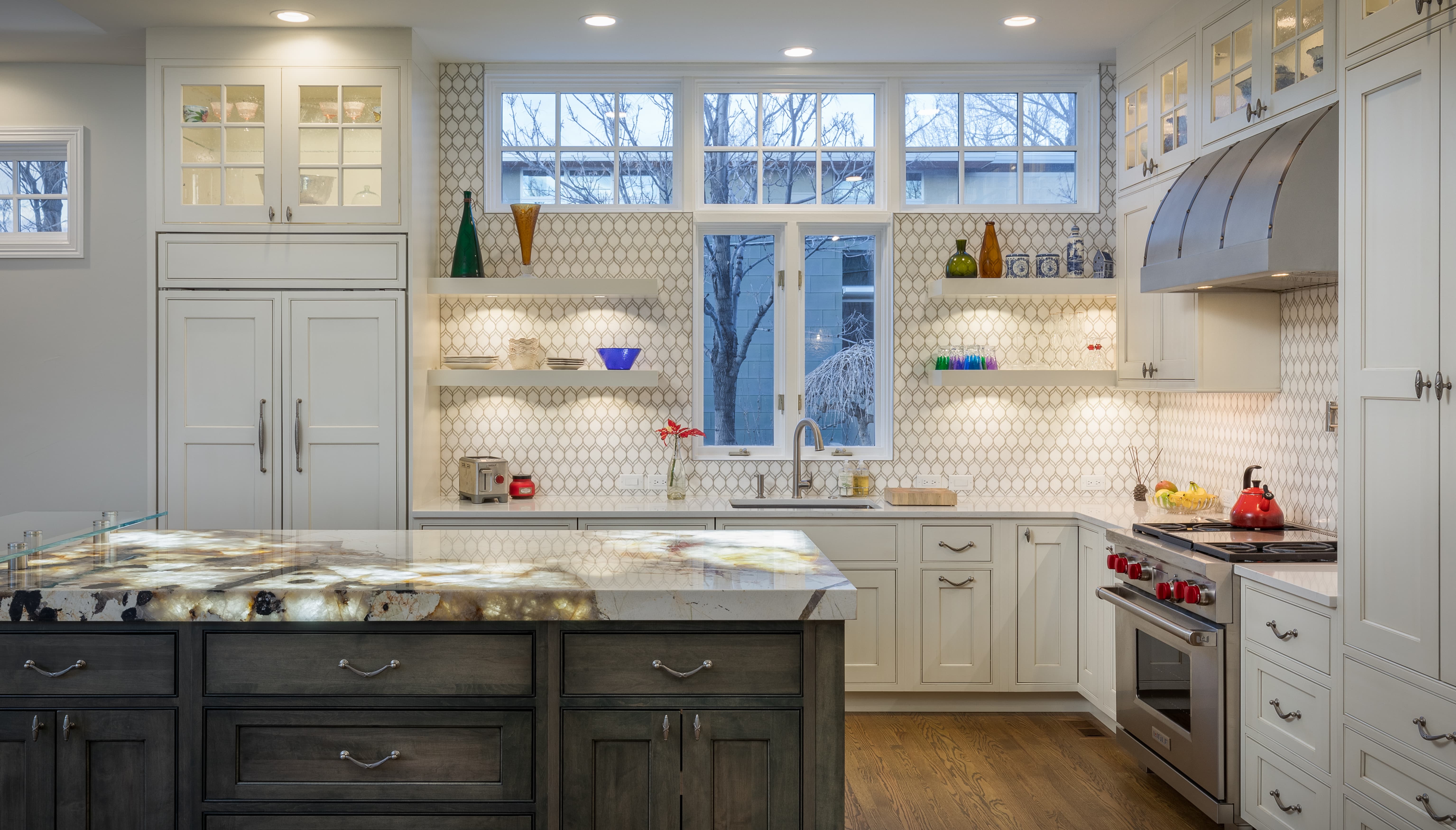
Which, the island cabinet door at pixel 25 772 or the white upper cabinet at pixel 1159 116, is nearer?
the island cabinet door at pixel 25 772

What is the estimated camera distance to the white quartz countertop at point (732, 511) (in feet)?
13.9

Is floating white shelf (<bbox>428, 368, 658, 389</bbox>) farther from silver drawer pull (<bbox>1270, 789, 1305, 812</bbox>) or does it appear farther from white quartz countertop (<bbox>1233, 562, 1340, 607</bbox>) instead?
silver drawer pull (<bbox>1270, 789, 1305, 812</bbox>)

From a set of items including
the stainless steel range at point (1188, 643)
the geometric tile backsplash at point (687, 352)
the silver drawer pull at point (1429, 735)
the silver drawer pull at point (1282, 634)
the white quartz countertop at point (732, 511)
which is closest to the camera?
the silver drawer pull at point (1429, 735)

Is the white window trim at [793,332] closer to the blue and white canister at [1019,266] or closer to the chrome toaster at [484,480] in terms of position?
the blue and white canister at [1019,266]

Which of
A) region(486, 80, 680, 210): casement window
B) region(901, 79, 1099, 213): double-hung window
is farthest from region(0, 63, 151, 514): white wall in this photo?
region(901, 79, 1099, 213): double-hung window

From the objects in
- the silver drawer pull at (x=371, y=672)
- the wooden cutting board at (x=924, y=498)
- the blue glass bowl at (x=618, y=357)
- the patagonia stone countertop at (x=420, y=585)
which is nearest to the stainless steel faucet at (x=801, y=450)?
the wooden cutting board at (x=924, y=498)

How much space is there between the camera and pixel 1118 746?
3924 mm

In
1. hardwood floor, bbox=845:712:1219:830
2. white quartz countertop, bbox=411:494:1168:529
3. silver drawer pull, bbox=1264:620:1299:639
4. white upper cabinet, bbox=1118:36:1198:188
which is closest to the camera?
silver drawer pull, bbox=1264:620:1299:639

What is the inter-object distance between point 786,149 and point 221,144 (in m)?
2.64

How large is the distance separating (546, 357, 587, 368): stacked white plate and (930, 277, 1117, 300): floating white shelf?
5.88 ft

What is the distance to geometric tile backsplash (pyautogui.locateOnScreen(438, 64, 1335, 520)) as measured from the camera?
479 centimetres

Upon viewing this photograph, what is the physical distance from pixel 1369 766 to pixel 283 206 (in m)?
4.47

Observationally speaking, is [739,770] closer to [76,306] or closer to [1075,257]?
[1075,257]

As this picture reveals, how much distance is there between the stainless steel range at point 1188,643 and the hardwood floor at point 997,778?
0.49 feet
